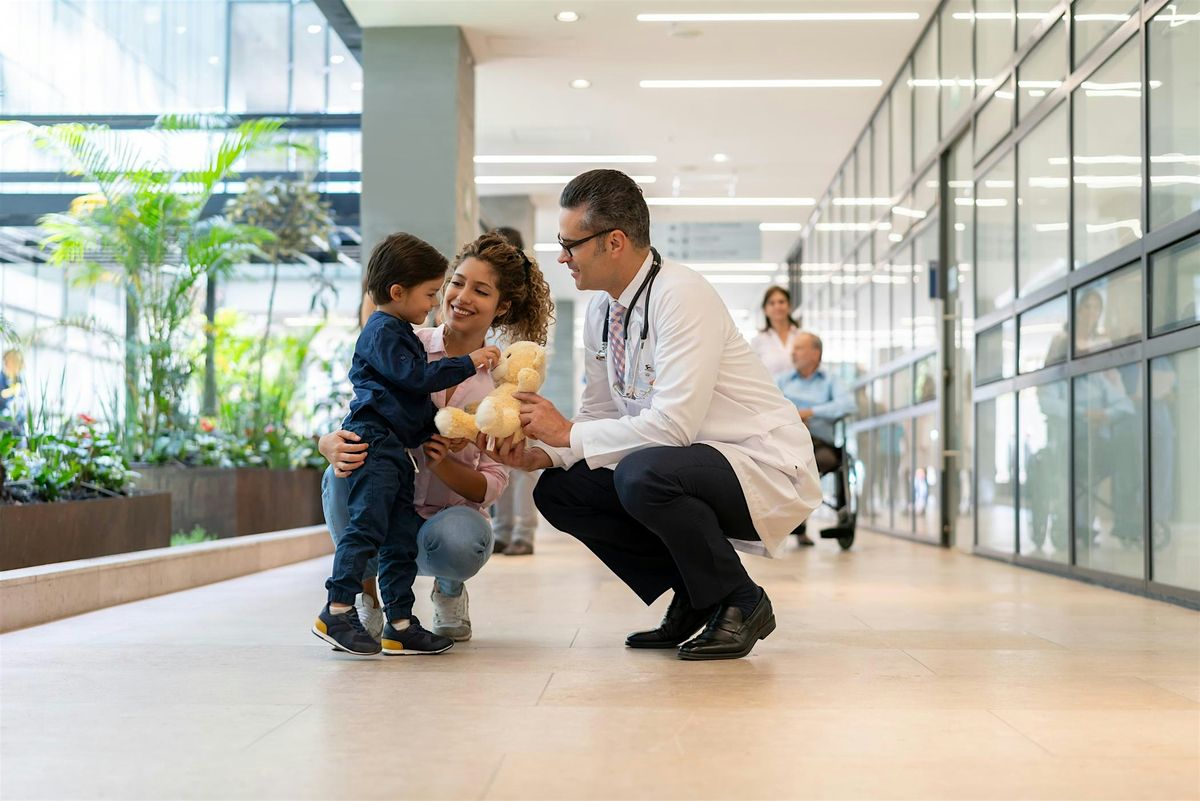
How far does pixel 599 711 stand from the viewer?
2.12 metres

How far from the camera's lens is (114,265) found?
789 cm

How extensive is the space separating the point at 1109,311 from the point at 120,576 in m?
3.76


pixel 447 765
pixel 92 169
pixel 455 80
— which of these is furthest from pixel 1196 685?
pixel 455 80

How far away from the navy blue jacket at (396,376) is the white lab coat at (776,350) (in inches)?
184

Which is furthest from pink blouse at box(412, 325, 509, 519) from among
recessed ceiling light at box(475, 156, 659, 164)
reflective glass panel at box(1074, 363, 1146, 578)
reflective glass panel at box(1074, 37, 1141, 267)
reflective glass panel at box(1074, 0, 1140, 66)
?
recessed ceiling light at box(475, 156, 659, 164)

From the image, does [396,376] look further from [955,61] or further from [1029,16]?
[955,61]

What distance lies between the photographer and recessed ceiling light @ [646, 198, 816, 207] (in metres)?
13.9

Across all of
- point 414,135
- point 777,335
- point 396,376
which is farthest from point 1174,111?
point 414,135

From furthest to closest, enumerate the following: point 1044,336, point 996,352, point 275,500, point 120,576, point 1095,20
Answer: point 275,500, point 996,352, point 1044,336, point 1095,20, point 120,576

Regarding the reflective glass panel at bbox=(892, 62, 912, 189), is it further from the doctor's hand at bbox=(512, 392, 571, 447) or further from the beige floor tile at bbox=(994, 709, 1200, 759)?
the beige floor tile at bbox=(994, 709, 1200, 759)

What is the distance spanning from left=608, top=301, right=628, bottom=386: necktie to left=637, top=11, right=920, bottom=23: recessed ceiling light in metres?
5.64

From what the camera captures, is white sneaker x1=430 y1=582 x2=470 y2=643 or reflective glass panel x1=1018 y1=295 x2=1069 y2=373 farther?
reflective glass panel x1=1018 y1=295 x2=1069 y2=373

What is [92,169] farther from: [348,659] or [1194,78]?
[1194,78]

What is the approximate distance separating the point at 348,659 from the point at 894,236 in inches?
296
